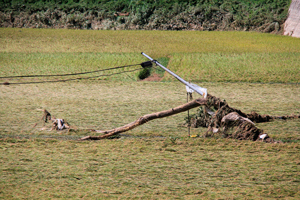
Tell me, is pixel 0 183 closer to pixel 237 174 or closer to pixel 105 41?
pixel 237 174

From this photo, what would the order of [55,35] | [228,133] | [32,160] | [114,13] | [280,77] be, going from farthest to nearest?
[114,13] < [55,35] < [280,77] < [228,133] < [32,160]

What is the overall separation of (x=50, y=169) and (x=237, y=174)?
2.59ft

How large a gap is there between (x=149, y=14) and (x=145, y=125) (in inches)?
152

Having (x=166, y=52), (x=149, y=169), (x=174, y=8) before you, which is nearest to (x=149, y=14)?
(x=174, y=8)

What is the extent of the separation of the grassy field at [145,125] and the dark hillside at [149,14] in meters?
0.56

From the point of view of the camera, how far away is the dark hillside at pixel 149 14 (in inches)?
231

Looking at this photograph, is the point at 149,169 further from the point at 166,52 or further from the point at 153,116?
the point at 166,52

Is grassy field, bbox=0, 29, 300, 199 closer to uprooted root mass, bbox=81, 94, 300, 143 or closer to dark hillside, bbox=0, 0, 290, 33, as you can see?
uprooted root mass, bbox=81, 94, 300, 143

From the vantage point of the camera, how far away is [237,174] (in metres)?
1.67

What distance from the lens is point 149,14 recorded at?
607cm

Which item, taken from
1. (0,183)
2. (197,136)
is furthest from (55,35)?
(0,183)

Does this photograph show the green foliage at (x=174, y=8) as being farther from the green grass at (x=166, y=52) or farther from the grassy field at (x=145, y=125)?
the grassy field at (x=145, y=125)

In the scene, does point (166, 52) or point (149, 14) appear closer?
point (166, 52)

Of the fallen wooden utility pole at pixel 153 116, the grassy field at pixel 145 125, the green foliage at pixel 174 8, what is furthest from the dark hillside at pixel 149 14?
the fallen wooden utility pole at pixel 153 116
